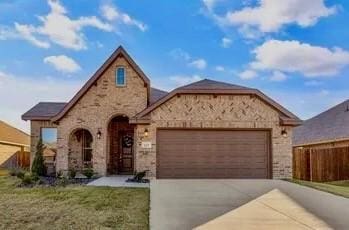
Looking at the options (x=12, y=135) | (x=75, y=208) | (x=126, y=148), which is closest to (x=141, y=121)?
(x=126, y=148)

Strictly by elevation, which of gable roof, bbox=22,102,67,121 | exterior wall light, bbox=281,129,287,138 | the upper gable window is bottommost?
exterior wall light, bbox=281,129,287,138

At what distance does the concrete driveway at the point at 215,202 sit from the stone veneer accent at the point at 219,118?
3.20 meters

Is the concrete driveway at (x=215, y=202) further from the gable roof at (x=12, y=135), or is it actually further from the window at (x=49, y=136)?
the gable roof at (x=12, y=135)

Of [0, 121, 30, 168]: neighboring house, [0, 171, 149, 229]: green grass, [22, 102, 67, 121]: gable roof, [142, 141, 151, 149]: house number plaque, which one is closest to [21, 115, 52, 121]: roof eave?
[22, 102, 67, 121]: gable roof

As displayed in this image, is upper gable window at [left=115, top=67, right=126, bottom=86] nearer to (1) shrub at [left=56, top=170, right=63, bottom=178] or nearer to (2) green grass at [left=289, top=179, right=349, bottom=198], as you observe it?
(1) shrub at [left=56, top=170, right=63, bottom=178]

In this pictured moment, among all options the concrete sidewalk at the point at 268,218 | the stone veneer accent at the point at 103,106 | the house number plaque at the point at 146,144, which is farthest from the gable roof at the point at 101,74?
the concrete sidewalk at the point at 268,218

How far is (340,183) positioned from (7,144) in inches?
925

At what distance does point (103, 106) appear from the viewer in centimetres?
2006

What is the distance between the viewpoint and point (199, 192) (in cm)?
1291

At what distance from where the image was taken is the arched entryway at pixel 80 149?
67.3ft

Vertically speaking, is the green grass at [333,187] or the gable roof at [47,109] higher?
the gable roof at [47,109]

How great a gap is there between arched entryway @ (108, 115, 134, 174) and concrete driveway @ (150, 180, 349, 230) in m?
6.65

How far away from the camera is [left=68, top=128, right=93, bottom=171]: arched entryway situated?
2050 cm

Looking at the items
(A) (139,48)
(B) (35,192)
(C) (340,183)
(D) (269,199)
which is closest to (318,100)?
(C) (340,183)
